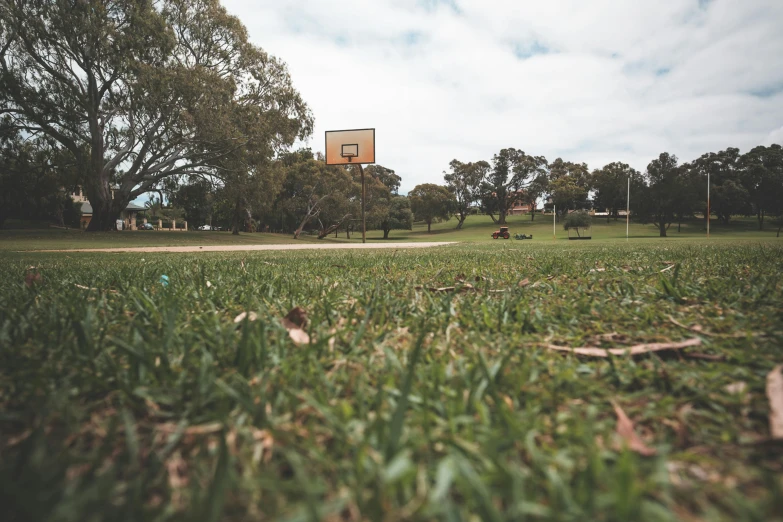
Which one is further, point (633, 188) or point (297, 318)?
point (633, 188)

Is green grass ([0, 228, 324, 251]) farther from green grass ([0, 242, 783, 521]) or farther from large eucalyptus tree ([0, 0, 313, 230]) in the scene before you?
green grass ([0, 242, 783, 521])

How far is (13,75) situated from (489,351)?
2952 cm

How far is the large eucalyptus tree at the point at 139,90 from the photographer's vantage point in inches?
814

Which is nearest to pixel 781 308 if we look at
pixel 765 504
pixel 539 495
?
pixel 765 504

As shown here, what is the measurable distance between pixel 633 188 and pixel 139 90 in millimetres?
54600

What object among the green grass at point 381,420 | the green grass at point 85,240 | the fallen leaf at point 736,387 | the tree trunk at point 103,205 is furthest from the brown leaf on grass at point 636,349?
the tree trunk at point 103,205

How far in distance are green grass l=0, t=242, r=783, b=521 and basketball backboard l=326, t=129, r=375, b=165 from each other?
23.2m

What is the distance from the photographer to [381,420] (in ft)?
2.57

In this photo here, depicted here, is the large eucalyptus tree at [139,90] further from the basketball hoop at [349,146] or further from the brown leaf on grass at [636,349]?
the brown leaf on grass at [636,349]

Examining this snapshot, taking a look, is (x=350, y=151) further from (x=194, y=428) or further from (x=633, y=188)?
(x=633, y=188)

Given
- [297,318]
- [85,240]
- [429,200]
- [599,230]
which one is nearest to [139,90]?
[85,240]

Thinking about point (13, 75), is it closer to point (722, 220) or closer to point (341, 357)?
point (341, 357)

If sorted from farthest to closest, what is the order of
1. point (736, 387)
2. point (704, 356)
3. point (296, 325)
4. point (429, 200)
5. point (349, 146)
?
point (429, 200), point (349, 146), point (296, 325), point (704, 356), point (736, 387)

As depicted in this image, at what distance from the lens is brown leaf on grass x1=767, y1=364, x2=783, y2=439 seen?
776mm
